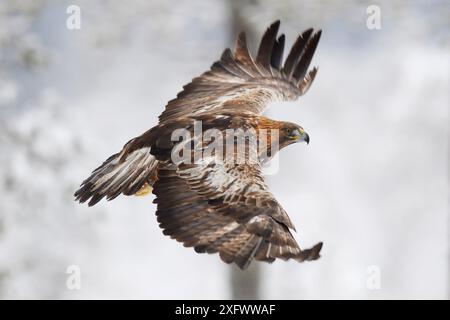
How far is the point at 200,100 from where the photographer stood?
383cm

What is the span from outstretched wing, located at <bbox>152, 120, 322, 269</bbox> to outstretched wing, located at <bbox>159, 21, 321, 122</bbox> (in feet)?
2.16

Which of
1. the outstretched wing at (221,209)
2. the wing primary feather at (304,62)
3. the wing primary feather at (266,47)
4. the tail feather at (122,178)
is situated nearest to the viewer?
the outstretched wing at (221,209)

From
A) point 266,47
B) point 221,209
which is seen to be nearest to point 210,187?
point 221,209

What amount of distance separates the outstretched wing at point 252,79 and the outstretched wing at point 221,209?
2.16 feet

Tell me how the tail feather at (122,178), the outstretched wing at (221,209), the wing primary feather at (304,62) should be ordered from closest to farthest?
1. the outstretched wing at (221,209)
2. the tail feather at (122,178)
3. the wing primary feather at (304,62)

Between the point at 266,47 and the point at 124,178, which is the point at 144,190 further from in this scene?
the point at 266,47

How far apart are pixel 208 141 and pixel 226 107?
704mm

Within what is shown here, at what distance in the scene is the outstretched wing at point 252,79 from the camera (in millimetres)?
3760

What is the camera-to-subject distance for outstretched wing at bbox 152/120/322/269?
2809mm

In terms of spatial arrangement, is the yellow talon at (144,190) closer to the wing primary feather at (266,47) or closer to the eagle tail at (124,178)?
the eagle tail at (124,178)

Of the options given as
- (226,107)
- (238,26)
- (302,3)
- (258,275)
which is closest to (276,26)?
(226,107)

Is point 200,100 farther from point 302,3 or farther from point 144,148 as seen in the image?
point 302,3

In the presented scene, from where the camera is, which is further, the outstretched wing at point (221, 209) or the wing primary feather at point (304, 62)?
the wing primary feather at point (304, 62)

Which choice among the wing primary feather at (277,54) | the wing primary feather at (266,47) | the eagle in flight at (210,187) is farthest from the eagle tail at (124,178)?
the wing primary feather at (277,54)
